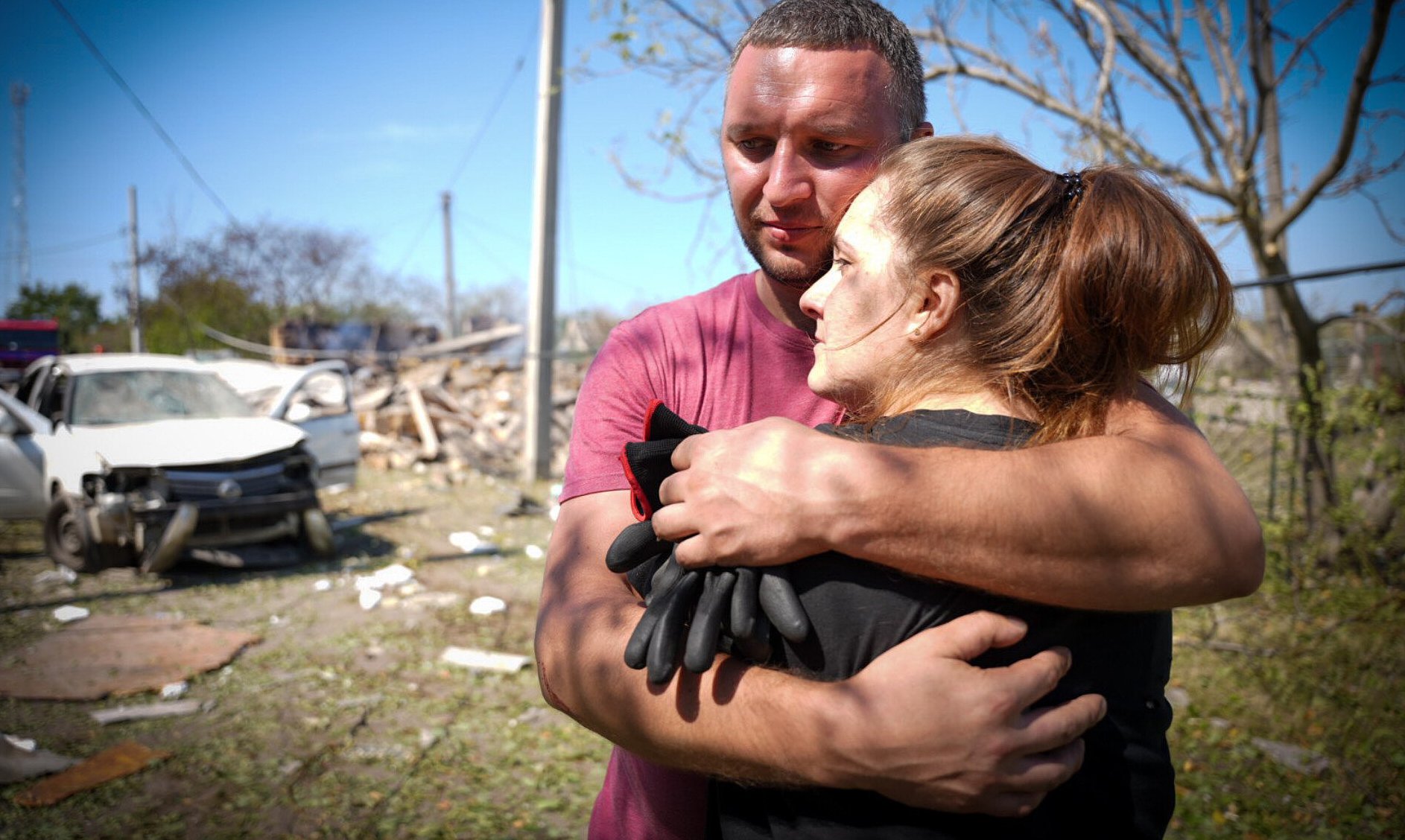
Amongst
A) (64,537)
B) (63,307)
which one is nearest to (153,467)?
(64,537)

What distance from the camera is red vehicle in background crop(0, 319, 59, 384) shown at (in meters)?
25.1

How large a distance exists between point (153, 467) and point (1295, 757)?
8.41 meters

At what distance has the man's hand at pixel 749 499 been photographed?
116cm

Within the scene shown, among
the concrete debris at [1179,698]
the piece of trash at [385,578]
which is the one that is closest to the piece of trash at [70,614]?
the piece of trash at [385,578]

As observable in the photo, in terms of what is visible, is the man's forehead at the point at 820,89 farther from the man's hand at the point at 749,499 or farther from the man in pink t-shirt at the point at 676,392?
the man's hand at the point at 749,499

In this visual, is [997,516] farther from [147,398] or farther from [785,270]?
[147,398]

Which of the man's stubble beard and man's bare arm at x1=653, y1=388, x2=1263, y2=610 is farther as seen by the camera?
the man's stubble beard

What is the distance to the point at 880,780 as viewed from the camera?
3.61ft

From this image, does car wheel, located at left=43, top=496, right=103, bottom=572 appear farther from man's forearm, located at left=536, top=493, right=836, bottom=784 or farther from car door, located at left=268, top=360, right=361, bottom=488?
man's forearm, located at left=536, top=493, right=836, bottom=784

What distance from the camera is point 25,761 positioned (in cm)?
434

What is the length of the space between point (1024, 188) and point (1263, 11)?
18.3 ft

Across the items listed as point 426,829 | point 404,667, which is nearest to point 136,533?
point 404,667

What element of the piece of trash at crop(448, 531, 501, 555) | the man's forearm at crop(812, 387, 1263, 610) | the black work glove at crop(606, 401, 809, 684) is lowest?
the piece of trash at crop(448, 531, 501, 555)

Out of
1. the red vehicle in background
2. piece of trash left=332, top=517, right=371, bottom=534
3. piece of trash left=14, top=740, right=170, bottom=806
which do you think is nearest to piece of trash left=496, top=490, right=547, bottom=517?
piece of trash left=332, top=517, right=371, bottom=534
